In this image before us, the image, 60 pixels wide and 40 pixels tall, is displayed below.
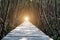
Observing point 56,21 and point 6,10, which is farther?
point 56,21

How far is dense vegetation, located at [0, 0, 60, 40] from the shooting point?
4418mm

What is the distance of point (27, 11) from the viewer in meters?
4.52

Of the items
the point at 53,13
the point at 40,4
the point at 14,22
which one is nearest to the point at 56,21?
the point at 53,13

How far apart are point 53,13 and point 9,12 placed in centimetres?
108

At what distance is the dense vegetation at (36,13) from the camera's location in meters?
4.42

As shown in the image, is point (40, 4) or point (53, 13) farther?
point (53, 13)

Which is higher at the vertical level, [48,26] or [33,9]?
[33,9]

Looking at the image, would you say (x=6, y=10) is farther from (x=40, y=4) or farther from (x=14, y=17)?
(x=40, y=4)

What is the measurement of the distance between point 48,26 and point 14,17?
2.69ft

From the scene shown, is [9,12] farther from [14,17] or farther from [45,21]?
[45,21]

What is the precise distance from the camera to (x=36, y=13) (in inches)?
180

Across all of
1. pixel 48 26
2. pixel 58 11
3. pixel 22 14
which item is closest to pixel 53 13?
pixel 58 11

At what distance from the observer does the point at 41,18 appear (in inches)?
181

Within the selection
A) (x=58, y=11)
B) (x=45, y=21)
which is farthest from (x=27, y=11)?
(x=58, y=11)
